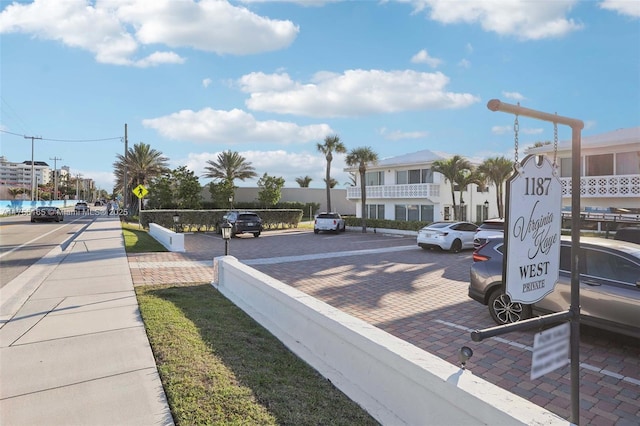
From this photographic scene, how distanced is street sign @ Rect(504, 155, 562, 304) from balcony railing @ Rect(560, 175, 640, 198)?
67.8 ft

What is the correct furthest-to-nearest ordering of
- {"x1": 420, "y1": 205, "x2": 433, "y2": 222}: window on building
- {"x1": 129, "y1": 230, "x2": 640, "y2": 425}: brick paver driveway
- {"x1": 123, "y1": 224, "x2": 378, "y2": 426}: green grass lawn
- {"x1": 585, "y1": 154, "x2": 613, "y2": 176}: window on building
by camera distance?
{"x1": 420, "y1": 205, "x2": 433, "y2": 222}: window on building
{"x1": 585, "y1": 154, "x2": 613, "y2": 176}: window on building
{"x1": 129, "y1": 230, "x2": 640, "y2": 425}: brick paver driveway
{"x1": 123, "y1": 224, "x2": 378, "y2": 426}: green grass lawn

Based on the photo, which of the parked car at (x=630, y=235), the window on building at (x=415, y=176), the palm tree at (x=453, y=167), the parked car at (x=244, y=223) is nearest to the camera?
the parked car at (x=630, y=235)

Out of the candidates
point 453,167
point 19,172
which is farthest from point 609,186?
point 19,172

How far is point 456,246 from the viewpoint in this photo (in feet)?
57.4

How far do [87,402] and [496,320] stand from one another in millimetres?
5704

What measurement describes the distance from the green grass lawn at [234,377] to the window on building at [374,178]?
95.6 feet

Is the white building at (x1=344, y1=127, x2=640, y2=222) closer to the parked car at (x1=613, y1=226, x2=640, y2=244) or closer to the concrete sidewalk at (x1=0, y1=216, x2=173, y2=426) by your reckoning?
the parked car at (x1=613, y1=226, x2=640, y2=244)

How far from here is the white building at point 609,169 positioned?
69.0ft

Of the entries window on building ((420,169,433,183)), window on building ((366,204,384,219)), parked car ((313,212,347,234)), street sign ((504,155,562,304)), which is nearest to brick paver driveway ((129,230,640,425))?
street sign ((504,155,562,304))

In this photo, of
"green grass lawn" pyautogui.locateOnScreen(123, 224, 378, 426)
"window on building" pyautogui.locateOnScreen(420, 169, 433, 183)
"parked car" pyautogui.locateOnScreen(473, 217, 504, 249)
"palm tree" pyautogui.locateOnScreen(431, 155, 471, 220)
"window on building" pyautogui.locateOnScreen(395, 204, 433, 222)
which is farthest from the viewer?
"window on building" pyautogui.locateOnScreen(420, 169, 433, 183)

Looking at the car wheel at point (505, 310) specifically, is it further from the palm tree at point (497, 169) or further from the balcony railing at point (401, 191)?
the balcony railing at point (401, 191)

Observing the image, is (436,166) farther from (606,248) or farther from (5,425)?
(5,425)

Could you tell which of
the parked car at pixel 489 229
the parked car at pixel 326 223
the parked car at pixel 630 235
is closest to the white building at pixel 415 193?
the parked car at pixel 326 223

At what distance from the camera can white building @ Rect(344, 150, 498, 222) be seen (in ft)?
97.9
